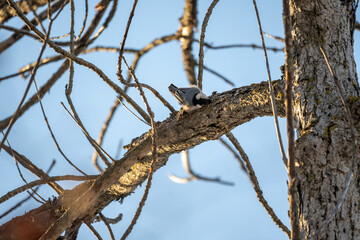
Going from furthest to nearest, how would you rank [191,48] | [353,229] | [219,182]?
[191,48], [219,182], [353,229]

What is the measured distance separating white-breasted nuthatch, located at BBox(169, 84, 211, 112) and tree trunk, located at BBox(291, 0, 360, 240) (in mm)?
406

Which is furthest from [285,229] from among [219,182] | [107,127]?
[107,127]

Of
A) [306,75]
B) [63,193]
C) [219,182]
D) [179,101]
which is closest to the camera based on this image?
[306,75]

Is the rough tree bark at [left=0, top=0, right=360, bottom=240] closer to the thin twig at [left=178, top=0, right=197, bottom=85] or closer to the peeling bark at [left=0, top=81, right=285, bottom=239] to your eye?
the peeling bark at [left=0, top=81, right=285, bottom=239]

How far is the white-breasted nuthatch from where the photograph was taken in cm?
168

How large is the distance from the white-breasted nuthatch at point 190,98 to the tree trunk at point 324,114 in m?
0.41

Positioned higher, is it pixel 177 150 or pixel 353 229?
pixel 177 150

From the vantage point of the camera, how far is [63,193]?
2033 millimetres

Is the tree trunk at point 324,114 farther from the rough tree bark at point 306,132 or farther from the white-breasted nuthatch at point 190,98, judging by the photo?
the white-breasted nuthatch at point 190,98

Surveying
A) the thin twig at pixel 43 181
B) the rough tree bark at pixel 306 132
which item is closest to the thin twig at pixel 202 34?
the rough tree bark at pixel 306 132

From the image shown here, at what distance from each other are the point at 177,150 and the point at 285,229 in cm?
58

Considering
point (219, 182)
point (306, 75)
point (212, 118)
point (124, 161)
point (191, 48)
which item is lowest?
point (124, 161)

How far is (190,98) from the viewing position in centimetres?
170

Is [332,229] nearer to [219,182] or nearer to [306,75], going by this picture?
[306,75]
